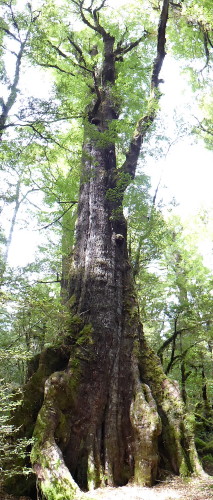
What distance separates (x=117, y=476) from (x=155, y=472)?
52cm

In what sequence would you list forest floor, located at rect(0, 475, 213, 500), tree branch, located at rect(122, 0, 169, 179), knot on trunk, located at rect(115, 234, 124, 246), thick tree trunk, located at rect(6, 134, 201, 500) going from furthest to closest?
1. tree branch, located at rect(122, 0, 169, 179)
2. knot on trunk, located at rect(115, 234, 124, 246)
3. thick tree trunk, located at rect(6, 134, 201, 500)
4. forest floor, located at rect(0, 475, 213, 500)

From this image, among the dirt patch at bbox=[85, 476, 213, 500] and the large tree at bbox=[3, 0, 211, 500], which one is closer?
the dirt patch at bbox=[85, 476, 213, 500]

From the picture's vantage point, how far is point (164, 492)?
13.1ft

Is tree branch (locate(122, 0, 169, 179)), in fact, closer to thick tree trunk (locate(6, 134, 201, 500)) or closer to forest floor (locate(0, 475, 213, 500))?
thick tree trunk (locate(6, 134, 201, 500))

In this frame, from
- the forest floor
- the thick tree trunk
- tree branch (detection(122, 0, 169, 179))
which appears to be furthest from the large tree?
tree branch (detection(122, 0, 169, 179))

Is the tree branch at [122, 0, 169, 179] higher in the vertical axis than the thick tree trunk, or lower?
higher

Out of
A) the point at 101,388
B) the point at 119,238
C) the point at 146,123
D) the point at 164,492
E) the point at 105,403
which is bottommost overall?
the point at 164,492

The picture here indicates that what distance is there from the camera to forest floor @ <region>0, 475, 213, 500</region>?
3.69 meters

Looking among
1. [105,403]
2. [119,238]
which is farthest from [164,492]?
[119,238]

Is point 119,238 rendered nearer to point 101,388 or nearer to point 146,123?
point 101,388

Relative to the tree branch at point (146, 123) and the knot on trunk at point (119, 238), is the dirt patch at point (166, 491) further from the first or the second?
the tree branch at point (146, 123)

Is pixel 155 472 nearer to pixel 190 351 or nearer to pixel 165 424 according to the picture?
pixel 165 424

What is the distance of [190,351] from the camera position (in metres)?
8.84

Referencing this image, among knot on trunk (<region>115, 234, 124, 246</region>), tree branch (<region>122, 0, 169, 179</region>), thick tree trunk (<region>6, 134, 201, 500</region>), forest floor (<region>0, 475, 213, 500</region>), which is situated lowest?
forest floor (<region>0, 475, 213, 500</region>)
